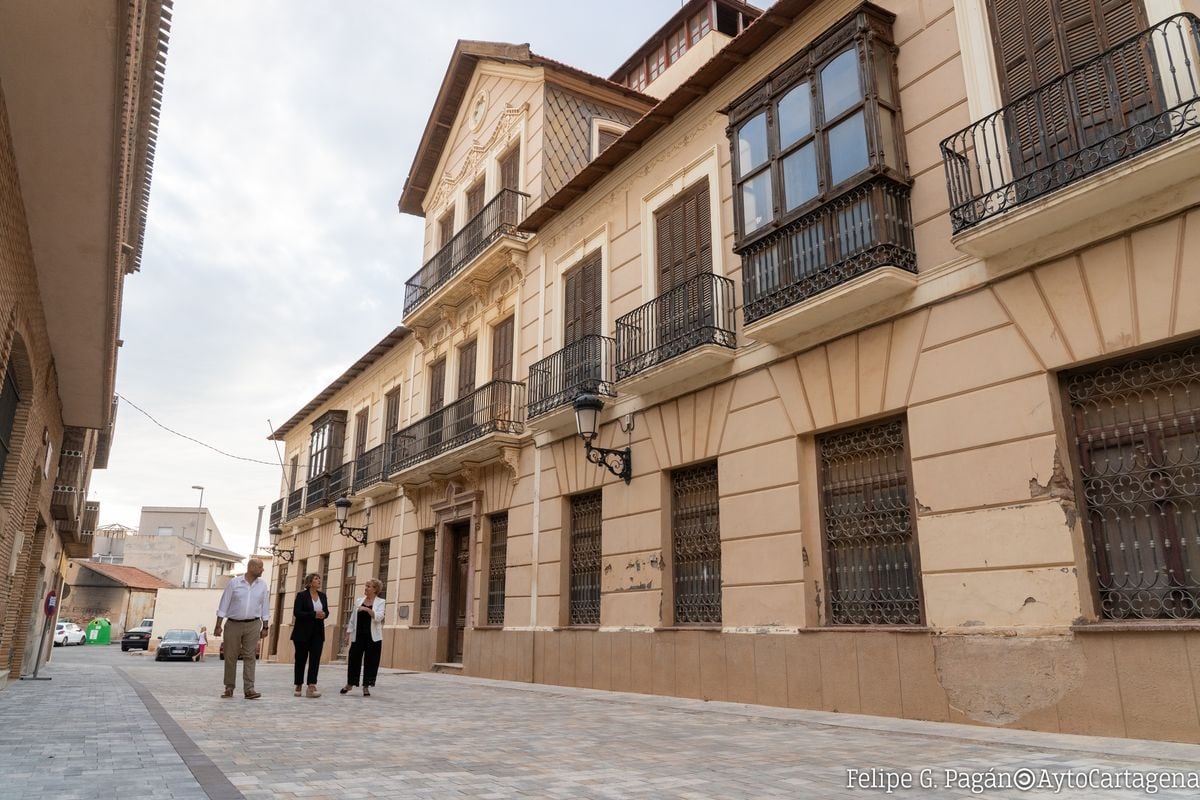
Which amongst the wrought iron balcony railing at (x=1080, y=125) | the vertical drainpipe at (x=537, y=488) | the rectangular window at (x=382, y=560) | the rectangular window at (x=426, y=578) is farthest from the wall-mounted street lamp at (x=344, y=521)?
the wrought iron balcony railing at (x=1080, y=125)

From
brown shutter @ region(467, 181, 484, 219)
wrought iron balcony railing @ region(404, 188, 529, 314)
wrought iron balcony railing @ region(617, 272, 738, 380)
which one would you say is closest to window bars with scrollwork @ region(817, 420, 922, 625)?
wrought iron balcony railing @ region(617, 272, 738, 380)

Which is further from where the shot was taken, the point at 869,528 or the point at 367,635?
the point at 367,635

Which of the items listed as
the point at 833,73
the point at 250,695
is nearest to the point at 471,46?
the point at 833,73

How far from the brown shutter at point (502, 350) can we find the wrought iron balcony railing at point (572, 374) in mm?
1654

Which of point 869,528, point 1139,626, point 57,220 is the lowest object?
point 1139,626

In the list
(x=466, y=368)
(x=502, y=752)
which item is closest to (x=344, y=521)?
(x=466, y=368)

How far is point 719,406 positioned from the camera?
10.4 meters

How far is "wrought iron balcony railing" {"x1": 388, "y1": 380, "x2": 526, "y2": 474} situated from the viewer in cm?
1476

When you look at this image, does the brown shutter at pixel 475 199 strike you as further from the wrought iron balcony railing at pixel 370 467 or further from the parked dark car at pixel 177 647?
the parked dark car at pixel 177 647

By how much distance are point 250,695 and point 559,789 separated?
21.6 ft

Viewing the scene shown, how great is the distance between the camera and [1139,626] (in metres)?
5.96

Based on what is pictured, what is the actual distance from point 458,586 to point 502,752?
446 inches

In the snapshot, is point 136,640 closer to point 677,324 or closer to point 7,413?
point 7,413

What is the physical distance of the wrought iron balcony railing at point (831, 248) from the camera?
8.22 m
